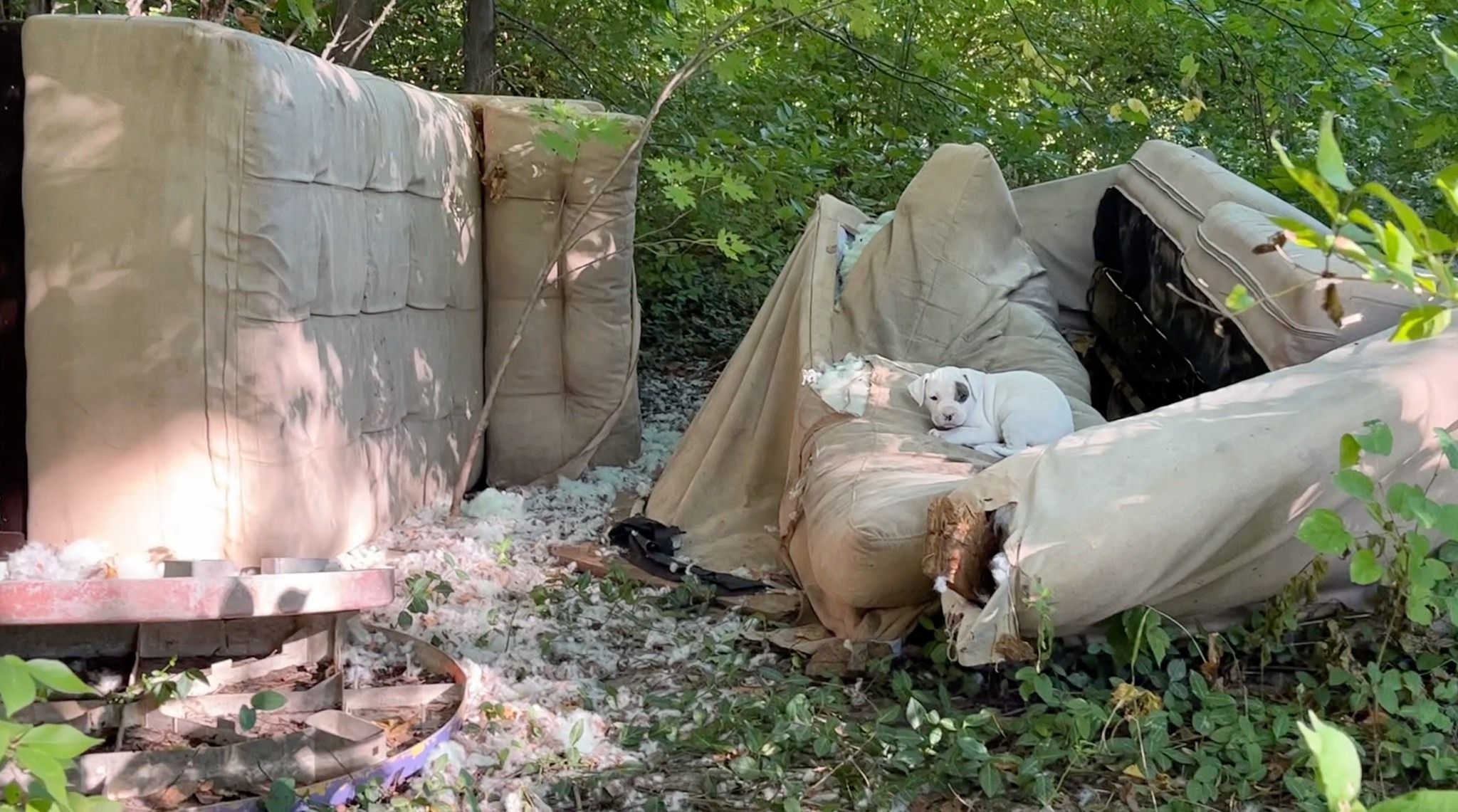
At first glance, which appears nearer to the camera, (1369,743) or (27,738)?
(27,738)

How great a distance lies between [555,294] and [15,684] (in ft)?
13.1

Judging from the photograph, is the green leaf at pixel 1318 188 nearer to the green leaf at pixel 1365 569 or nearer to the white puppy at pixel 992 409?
the green leaf at pixel 1365 569

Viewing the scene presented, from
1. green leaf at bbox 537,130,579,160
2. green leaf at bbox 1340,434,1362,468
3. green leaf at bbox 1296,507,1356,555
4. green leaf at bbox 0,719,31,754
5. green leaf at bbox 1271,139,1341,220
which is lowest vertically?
green leaf at bbox 1296,507,1356,555

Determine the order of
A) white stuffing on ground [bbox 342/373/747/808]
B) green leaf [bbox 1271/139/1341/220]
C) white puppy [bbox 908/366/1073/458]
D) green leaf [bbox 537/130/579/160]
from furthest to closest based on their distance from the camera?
green leaf [bbox 537/130/579/160]
white puppy [bbox 908/366/1073/458]
white stuffing on ground [bbox 342/373/747/808]
green leaf [bbox 1271/139/1341/220]

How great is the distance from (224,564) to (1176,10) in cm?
508

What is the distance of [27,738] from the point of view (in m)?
1.04

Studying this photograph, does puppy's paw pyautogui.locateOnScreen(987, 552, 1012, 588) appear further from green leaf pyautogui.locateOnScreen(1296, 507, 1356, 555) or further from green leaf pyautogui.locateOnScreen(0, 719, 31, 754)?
green leaf pyautogui.locateOnScreen(0, 719, 31, 754)

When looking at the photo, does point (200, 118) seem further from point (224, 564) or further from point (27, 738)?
point (27, 738)

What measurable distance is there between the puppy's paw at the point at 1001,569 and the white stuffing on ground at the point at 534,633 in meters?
0.78

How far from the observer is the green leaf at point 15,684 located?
3.26ft

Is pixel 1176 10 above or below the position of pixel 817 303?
above

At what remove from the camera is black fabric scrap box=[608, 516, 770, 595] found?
3.72 metres

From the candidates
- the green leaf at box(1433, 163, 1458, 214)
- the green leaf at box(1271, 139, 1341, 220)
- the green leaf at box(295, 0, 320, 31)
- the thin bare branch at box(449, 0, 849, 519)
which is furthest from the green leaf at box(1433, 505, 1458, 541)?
the green leaf at box(295, 0, 320, 31)

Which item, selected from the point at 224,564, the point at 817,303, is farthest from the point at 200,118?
the point at 817,303
